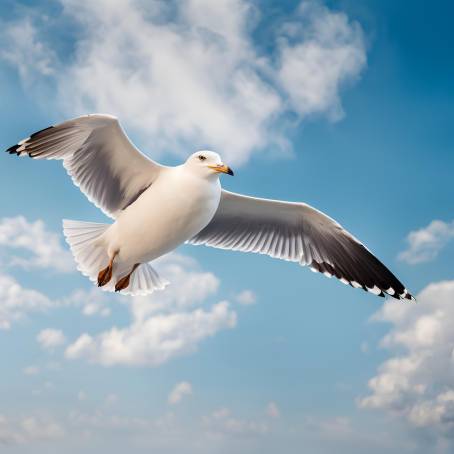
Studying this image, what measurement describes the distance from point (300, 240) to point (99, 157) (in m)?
1.73

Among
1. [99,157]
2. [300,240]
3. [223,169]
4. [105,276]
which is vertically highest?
[300,240]

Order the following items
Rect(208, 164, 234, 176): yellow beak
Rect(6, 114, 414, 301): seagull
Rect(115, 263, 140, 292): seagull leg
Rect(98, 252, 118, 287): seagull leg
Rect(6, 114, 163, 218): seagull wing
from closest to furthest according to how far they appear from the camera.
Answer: Rect(208, 164, 234, 176): yellow beak < Rect(6, 114, 414, 301): seagull < Rect(6, 114, 163, 218): seagull wing < Rect(98, 252, 118, 287): seagull leg < Rect(115, 263, 140, 292): seagull leg

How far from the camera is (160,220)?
4.73 meters

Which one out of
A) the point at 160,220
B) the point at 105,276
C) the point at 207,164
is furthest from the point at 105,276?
the point at 207,164

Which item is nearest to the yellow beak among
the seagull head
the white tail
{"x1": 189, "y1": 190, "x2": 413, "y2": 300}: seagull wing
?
the seagull head

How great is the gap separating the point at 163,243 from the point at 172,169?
1.67 feet

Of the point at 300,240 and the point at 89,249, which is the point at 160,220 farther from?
the point at 300,240

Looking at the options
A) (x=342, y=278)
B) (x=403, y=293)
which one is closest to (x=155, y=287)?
(x=342, y=278)

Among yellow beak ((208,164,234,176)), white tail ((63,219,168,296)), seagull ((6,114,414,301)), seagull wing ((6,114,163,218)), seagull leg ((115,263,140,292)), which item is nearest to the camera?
yellow beak ((208,164,234,176))

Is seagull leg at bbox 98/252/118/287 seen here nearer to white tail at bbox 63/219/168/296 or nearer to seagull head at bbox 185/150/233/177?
white tail at bbox 63/219/168/296

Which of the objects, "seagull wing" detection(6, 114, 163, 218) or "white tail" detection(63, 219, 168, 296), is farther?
"white tail" detection(63, 219, 168, 296)

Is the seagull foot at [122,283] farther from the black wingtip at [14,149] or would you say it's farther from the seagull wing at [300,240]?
the black wingtip at [14,149]

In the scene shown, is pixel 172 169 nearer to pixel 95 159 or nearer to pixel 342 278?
pixel 95 159

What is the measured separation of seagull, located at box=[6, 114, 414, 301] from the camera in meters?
4.72
